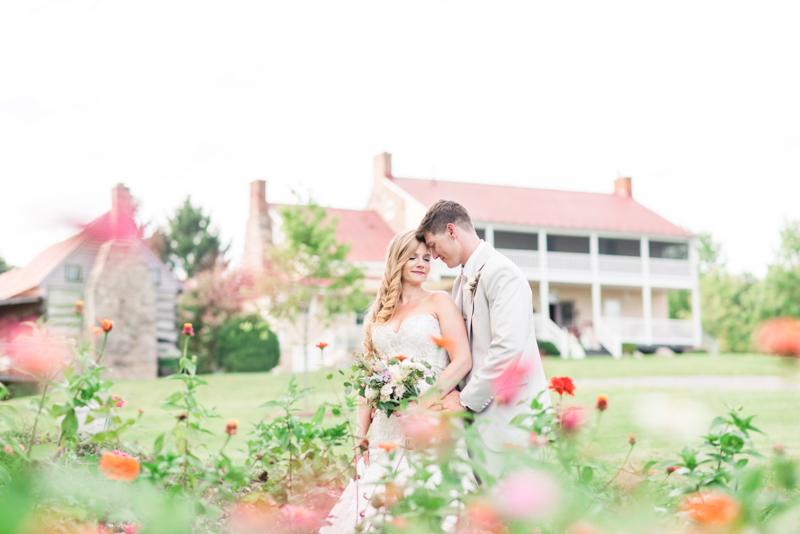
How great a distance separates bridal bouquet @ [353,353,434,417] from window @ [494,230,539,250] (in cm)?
2661

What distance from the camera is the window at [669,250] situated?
32594mm

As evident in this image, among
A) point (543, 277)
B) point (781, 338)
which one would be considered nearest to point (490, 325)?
point (781, 338)

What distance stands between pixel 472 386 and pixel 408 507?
1.62 meters

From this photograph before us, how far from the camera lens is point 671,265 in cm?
3133

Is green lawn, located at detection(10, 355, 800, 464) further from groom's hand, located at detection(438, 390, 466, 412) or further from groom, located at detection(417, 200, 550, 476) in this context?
groom's hand, located at detection(438, 390, 466, 412)

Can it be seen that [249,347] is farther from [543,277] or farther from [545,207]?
[545,207]

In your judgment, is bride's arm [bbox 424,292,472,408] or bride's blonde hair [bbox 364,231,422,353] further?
bride's blonde hair [bbox 364,231,422,353]

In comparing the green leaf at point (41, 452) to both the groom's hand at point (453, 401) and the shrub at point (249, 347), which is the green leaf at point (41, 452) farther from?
the shrub at point (249, 347)

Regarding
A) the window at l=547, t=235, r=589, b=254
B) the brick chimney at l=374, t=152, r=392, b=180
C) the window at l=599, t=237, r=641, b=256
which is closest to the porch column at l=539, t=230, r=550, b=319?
the window at l=547, t=235, r=589, b=254

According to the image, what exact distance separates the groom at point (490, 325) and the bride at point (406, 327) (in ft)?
0.32

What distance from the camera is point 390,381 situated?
308 cm

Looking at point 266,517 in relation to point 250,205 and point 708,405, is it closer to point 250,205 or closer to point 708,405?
point 708,405

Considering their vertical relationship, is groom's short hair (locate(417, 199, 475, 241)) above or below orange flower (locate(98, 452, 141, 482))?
above

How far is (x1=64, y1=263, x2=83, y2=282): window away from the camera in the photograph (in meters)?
19.4
